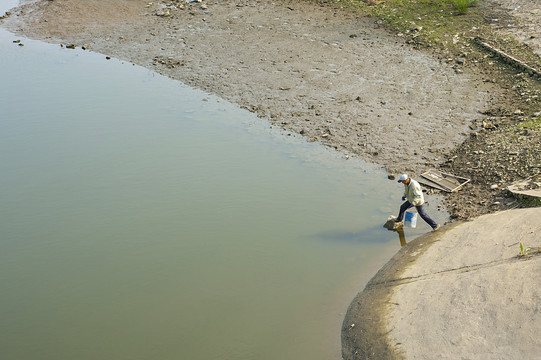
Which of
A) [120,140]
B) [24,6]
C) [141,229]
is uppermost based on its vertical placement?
[24,6]

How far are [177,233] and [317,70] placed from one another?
766 cm

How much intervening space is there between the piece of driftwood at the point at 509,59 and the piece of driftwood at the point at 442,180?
4.95 m

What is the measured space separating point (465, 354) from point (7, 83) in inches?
614

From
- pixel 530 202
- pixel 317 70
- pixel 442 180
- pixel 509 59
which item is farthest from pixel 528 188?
pixel 317 70

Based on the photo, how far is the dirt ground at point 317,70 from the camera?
1155 cm

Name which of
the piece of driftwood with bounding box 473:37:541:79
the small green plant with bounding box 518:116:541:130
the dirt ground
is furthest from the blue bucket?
the piece of driftwood with bounding box 473:37:541:79

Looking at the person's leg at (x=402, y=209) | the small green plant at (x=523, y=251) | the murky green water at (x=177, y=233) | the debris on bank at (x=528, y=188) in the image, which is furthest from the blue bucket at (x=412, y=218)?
the small green plant at (x=523, y=251)

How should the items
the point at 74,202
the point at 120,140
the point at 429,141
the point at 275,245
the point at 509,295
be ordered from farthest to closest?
the point at 120,140
the point at 429,141
the point at 74,202
the point at 275,245
the point at 509,295

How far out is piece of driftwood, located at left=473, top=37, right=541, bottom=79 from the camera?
13238 millimetres

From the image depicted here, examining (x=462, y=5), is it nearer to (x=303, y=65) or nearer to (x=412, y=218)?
(x=303, y=65)

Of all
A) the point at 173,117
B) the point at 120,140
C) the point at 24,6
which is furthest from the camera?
the point at 24,6

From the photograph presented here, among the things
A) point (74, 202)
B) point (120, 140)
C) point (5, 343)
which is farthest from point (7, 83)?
point (5, 343)

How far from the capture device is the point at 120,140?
41.7 ft

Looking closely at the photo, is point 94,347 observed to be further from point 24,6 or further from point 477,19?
point 24,6
